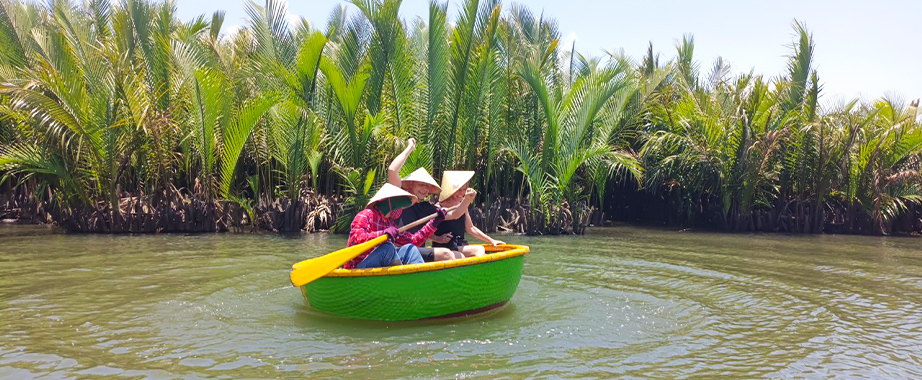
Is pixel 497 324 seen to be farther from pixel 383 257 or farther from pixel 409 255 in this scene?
pixel 383 257

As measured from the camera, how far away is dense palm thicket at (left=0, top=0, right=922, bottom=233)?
1305 cm

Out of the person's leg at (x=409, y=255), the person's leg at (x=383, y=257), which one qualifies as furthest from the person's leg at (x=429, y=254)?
the person's leg at (x=383, y=257)

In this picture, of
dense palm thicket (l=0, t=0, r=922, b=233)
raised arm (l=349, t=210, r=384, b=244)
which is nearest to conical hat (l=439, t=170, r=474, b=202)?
raised arm (l=349, t=210, r=384, b=244)

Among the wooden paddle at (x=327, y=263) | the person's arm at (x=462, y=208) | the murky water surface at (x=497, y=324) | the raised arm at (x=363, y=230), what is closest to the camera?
the murky water surface at (x=497, y=324)

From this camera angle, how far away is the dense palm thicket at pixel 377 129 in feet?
42.8

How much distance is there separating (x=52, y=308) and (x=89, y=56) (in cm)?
795

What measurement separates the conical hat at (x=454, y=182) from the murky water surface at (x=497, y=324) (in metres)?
1.21

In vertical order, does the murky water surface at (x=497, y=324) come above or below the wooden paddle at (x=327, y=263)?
below

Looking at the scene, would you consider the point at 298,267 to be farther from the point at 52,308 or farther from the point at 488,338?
the point at 52,308

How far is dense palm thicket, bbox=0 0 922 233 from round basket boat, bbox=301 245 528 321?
680 cm

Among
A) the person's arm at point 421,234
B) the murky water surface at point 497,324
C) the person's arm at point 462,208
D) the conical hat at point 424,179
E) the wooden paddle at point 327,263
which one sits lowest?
the murky water surface at point 497,324

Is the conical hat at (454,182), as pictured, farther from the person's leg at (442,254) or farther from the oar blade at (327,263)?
the oar blade at (327,263)

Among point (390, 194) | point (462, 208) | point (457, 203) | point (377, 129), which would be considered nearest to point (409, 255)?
point (390, 194)

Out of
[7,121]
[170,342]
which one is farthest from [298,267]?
[7,121]
